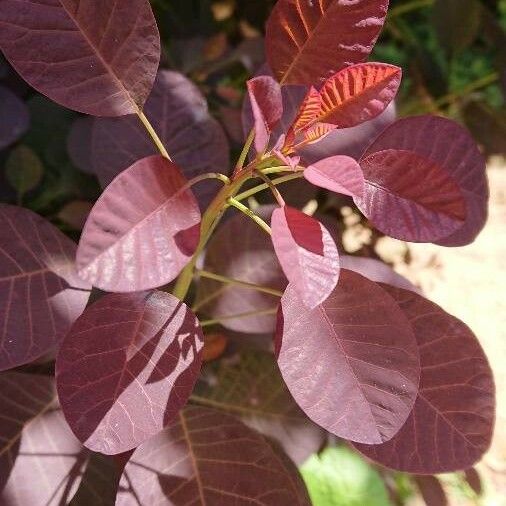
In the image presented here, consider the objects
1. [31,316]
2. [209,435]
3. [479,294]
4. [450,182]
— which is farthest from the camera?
[479,294]

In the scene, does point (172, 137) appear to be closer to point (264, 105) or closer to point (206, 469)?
point (264, 105)

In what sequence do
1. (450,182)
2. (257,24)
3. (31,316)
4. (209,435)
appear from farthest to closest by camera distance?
(257,24) < (209,435) < (31,316) < (450,182)

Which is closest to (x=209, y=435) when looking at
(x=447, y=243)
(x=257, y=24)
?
(x=447, y=243)

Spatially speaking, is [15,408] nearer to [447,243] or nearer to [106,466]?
[106,466]

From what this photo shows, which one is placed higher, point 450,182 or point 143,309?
point 450,182

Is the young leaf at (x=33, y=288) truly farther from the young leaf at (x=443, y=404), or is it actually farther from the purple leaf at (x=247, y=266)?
the young leaf at (x=443, y=404)

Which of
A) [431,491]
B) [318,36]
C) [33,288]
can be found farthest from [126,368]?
[431,491]

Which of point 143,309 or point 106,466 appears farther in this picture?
point 106,466
